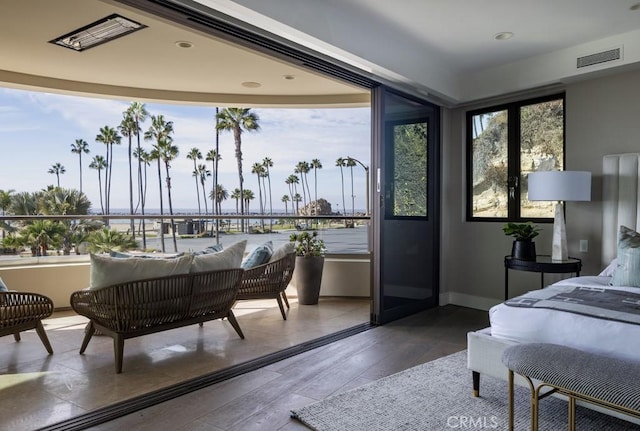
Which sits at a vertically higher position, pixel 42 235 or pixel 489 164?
pixel 489 164

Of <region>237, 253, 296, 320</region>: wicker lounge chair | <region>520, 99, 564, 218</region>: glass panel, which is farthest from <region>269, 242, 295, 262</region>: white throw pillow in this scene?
<region>520, 99, 564, 218</region>: glass panel

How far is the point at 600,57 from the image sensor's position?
153 inches

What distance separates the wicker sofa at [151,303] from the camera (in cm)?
295

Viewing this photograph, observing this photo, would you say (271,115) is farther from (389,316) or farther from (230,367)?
(230,367)

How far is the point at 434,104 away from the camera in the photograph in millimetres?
5051

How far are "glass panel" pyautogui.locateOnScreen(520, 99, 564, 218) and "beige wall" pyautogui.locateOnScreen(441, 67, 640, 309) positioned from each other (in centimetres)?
16

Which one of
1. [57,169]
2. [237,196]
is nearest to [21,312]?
[57,169]

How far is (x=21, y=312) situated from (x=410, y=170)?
12.2 feet

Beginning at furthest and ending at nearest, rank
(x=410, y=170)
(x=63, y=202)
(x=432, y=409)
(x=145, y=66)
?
→ 1. (x=63, y=202)
2. (x=410, y=170)
3. (x=145, y=66)
4. (x=432, y=409)

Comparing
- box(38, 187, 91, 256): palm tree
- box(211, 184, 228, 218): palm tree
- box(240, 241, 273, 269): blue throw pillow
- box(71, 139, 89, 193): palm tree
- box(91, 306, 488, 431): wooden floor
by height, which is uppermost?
box(71, 139, 89, 193): palm tree

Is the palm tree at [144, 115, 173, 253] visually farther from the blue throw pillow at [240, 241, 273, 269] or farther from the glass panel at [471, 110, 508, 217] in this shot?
the glass panel at [471, 110, 508, 217]

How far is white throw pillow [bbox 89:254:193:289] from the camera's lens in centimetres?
293

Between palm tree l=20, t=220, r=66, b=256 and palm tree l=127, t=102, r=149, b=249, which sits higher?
palm tree l=127, t=102, r=149, b=249

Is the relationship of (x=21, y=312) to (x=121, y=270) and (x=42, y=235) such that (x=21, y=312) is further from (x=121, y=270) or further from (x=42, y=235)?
(x=42, y=235)
